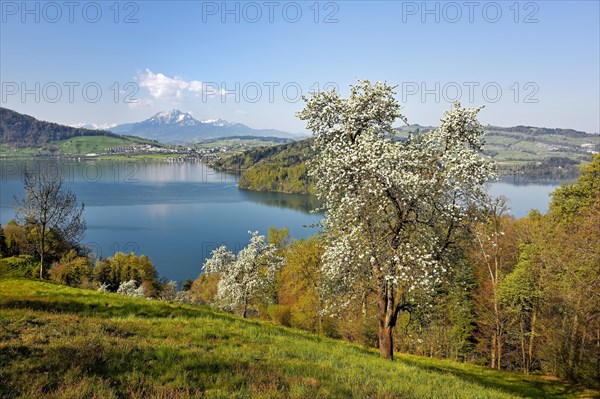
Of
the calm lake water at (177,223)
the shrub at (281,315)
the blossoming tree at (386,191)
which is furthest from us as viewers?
the calm lake water at (177,223)

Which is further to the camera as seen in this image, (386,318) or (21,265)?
(21,265)

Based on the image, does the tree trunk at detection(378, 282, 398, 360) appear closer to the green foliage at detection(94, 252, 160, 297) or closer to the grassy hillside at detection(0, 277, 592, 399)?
the grassy hillside at detection(0, 277, 592, 399)

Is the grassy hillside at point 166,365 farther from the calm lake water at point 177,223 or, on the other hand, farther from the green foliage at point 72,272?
the calm lake water at point 177,223

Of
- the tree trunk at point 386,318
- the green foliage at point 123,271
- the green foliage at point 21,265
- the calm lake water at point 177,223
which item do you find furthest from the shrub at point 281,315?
the tree trunk at point 386,318

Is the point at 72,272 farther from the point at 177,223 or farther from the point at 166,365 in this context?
the point at 177,223

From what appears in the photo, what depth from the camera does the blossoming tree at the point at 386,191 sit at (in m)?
15.7

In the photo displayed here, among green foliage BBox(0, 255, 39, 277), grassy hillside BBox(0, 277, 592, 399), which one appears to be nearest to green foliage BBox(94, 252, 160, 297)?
green foliage BBox(0, 255, 39, 277)

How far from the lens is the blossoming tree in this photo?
1572 centimetres

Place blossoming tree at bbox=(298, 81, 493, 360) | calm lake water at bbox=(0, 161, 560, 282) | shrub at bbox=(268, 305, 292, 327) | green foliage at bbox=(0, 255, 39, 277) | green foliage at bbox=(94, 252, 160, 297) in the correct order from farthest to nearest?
calm lake water at bbox=(0, 161, 560, 282) → green foliage at bbox=(94, 252, 160, 297) → shrub at bbox=(268, 305, 292, 327) → green foliage at bbox=(0, 255, 39, 277) → blossoming tree at bbox=(298, 81, 493, 360)

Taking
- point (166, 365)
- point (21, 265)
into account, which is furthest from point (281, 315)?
point (166, 365)

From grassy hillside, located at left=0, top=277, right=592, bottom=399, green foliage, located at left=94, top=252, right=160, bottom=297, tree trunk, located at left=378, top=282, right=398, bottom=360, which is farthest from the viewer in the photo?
green foliage, located at left=94, top=252, right=160, bottom=297

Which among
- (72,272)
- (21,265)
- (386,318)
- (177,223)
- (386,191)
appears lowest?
(177,223)

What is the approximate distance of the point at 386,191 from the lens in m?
16.1

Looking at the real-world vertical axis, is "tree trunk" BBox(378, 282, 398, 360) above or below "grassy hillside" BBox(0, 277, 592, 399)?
below
